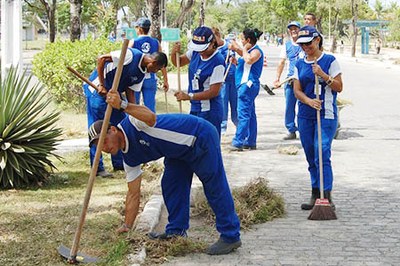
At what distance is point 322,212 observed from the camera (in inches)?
271

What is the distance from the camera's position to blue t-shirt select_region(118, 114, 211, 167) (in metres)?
5.38

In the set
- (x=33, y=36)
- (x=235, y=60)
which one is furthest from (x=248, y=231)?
(x=33, y=36)

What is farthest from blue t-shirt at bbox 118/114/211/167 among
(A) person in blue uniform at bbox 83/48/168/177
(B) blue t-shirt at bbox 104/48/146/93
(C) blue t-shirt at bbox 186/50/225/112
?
(C) blue t-shirt at bbox 186/50/225/112

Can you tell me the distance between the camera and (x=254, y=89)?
10.9 metres

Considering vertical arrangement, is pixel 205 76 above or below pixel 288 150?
above

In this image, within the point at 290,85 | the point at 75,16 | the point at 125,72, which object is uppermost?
the point at 75,16

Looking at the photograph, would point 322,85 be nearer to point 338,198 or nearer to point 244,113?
point 338,198

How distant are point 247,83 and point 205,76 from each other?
2.74 metres

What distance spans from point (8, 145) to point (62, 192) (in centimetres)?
79

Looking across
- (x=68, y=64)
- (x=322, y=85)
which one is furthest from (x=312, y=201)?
(x=68, y=64)

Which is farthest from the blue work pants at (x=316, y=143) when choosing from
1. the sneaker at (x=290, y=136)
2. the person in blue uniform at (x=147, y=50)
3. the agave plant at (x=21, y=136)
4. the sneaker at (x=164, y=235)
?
the sneaker at (x=290, y=136)

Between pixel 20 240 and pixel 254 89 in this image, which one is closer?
pixel 20 240

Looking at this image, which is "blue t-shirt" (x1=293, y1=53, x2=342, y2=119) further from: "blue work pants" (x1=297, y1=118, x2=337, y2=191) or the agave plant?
the agave plant

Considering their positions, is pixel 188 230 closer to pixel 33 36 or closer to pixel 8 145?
pixel 8 145
